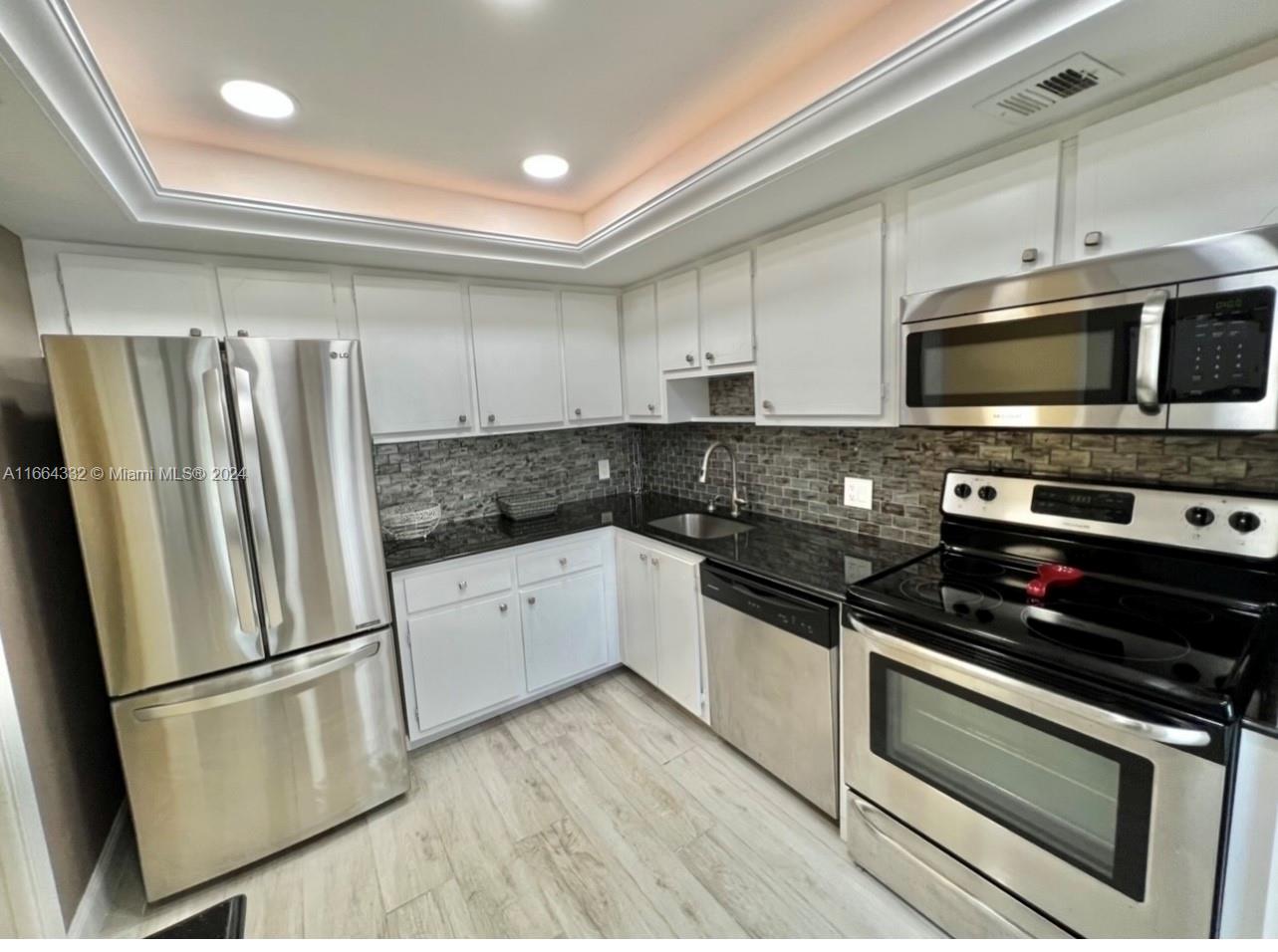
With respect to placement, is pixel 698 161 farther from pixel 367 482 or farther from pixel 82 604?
pixel 82 604

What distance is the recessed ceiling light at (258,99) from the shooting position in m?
1.49

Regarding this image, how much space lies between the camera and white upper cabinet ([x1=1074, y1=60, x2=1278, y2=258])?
1.08m

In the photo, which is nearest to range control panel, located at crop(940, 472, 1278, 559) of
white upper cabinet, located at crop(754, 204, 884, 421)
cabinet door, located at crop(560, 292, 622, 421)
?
white upper cabinet, located at crop(754, 204, 884, 421)

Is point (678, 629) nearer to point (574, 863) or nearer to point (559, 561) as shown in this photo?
point (559, 561)

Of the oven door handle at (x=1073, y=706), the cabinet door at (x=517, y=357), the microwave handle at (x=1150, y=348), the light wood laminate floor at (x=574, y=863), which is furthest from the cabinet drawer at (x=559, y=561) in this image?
the microwave handle at (x=1150, y=348)

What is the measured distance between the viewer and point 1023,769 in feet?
4.25

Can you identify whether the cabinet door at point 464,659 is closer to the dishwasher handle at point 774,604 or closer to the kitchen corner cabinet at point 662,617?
the kitchen corner cabinet at point 662,617

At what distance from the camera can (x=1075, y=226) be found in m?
1.35

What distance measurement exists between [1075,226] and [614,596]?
2.37 meters

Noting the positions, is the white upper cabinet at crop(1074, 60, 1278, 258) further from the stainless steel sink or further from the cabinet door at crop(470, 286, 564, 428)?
the cabinet door at crop(470, 286, 564, 428)

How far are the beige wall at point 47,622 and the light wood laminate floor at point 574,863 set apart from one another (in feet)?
1.17

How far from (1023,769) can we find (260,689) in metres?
2.27

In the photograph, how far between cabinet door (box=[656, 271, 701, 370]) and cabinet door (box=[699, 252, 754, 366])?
6 centimetres
